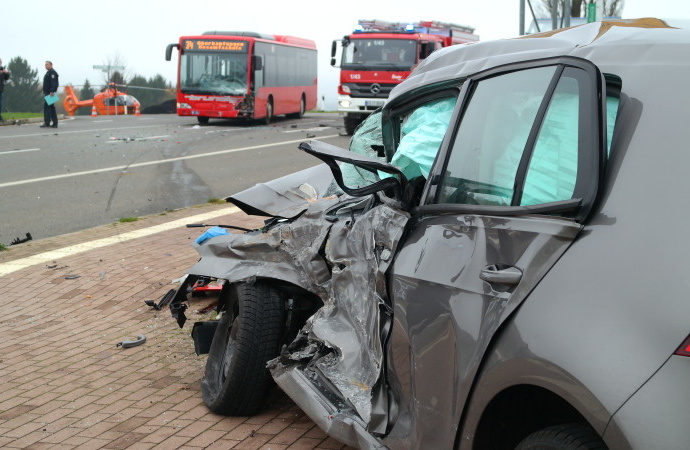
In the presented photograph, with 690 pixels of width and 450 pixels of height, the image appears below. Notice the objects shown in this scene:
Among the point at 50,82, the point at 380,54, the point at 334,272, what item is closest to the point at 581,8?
the point at 380,54

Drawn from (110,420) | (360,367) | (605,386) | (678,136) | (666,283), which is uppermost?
(678,136)

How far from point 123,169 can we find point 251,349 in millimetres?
13177

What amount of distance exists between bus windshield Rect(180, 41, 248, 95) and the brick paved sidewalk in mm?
20945

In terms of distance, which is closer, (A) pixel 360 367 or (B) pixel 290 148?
(A) pixel 360 367

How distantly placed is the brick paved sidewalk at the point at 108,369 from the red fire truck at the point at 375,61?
55.3ft

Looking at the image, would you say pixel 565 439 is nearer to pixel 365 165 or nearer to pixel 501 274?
pixel 501 274

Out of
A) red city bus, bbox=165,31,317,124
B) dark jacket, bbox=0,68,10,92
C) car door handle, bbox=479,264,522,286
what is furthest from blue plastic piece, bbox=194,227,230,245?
dark jacket, bbox=0,68,10,92

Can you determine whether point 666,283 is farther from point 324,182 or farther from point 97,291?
point 97,291

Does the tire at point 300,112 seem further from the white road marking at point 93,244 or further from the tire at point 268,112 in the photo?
the white road marking at point 93,244

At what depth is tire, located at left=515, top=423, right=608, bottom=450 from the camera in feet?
7.28

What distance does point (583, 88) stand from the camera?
2652 millimetres

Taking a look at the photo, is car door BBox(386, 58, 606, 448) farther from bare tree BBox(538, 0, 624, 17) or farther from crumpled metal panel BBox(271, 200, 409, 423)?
bare tree BBox(538, 0, 624, 17)

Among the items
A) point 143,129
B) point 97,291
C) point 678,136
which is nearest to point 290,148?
point 143,129

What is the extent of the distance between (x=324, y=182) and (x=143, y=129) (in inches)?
921
